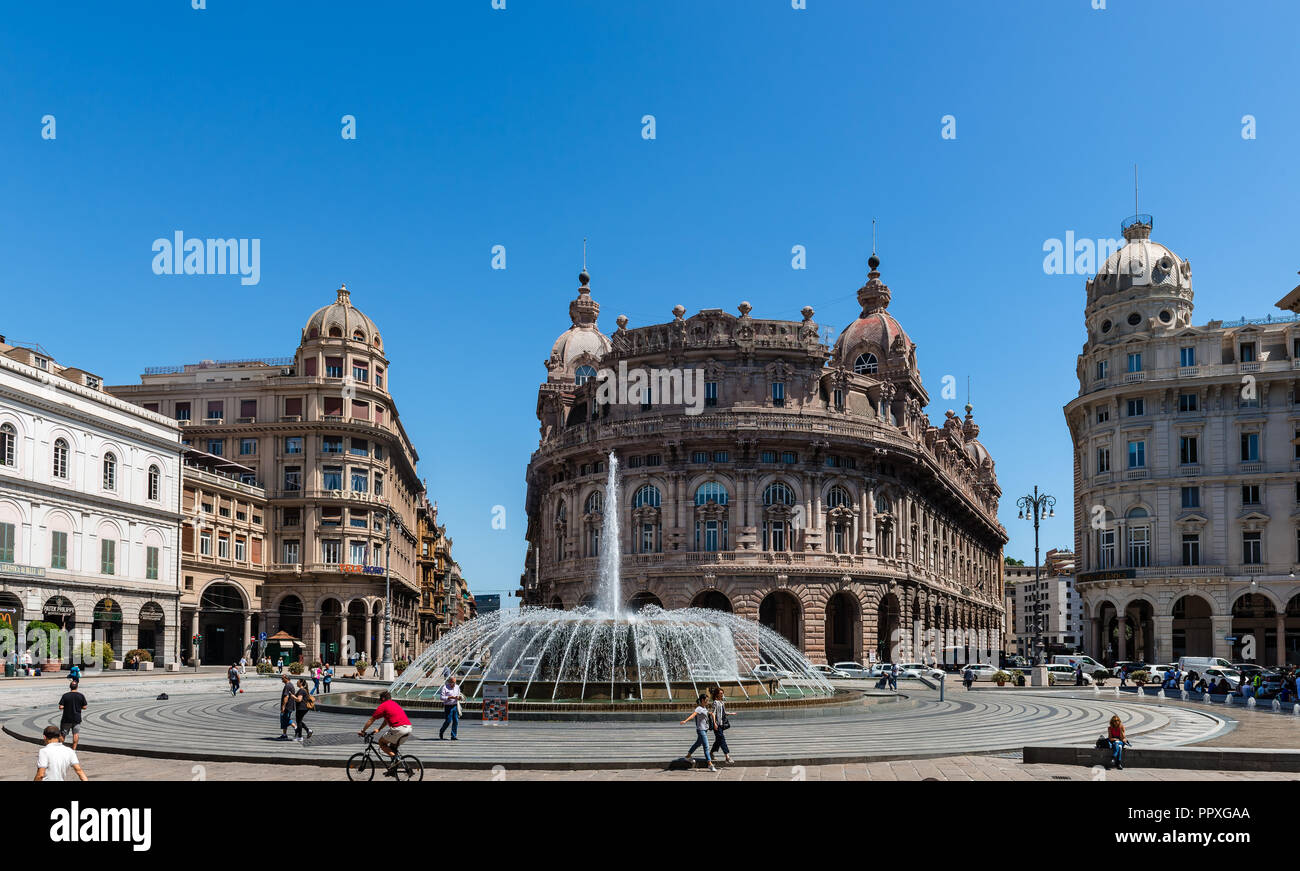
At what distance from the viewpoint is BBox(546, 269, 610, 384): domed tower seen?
308 feet

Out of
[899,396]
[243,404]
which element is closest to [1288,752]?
[899,396]

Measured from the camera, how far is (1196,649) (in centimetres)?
7188

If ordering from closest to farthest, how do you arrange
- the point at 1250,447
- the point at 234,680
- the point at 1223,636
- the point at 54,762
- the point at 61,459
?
the point at 54,762 < the point at 234,680 < the point at 61,459 < the point at 1223,636 < the point at 1250,447

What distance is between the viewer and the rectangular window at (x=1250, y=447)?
6931 centimetres

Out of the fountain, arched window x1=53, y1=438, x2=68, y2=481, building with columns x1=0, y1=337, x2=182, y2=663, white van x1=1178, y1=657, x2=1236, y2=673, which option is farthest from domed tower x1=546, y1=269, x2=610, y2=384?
the fountain

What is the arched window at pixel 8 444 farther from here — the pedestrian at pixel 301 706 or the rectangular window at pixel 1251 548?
the rectangular window at pixel 1251 548

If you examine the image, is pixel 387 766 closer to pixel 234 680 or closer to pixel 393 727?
pixel 393 727

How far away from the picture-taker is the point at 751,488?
6725 cm

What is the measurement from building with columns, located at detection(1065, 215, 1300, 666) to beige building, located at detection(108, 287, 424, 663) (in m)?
49.6

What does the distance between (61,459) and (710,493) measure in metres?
35.3

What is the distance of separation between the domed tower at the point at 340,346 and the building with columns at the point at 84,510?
16.3 metres

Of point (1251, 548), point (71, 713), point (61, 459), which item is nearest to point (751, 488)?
point (1251, 548)

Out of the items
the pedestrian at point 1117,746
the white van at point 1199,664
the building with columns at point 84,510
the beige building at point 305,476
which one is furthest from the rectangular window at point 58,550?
the white van at point 1199,664
